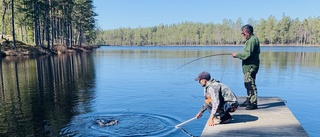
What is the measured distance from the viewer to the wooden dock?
22.8 feet

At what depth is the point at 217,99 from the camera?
290 inches

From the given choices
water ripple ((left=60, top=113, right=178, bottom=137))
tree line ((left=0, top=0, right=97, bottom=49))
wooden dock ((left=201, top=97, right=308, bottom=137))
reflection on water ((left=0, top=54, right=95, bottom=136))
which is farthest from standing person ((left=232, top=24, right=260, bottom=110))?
tree line ((left=0, top=0, right=97, bottom=49))

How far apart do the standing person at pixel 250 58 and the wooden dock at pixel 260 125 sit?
0.65 metres

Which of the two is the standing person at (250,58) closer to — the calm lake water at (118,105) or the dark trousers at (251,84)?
the dark trousers at (251,84)

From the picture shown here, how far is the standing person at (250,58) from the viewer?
8664mm

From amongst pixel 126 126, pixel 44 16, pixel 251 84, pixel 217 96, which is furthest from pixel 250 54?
pixel 44 16

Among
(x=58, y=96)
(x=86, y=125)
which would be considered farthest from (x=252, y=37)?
(x=58, y=96)

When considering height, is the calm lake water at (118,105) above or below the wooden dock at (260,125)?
below

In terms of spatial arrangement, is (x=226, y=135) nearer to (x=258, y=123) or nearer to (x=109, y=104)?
(x=258, y=123)

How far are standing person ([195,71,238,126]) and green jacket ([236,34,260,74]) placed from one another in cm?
158

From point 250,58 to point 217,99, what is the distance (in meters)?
2.36

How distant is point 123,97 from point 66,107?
3.46 m

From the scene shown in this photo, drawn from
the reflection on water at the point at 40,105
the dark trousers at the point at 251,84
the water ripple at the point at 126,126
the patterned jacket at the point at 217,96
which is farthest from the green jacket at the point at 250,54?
the reflection on water at the point at 40,105

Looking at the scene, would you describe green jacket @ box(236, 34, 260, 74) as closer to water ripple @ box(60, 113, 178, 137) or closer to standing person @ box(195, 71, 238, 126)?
standing person @ box(195, 71, 238, 126)
